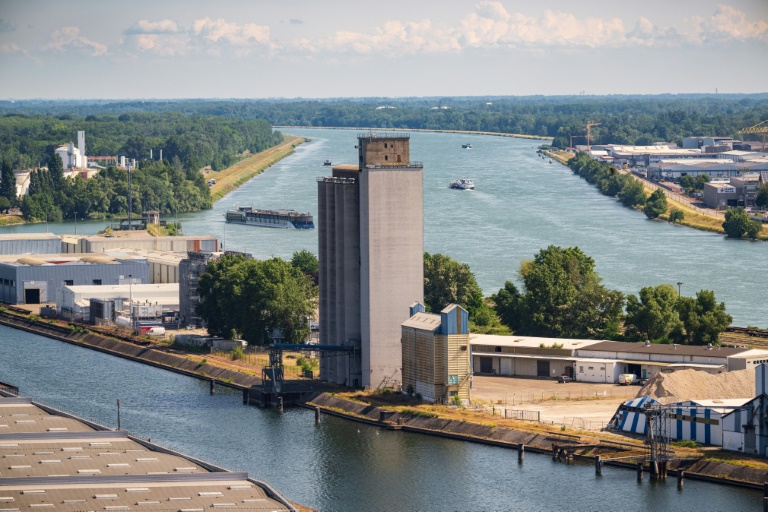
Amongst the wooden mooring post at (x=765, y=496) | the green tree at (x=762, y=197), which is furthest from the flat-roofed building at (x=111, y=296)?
the green tree at (x=762, y=197)

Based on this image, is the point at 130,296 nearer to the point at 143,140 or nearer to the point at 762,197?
the point at 762,197

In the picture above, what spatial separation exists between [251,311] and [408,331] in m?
10.9

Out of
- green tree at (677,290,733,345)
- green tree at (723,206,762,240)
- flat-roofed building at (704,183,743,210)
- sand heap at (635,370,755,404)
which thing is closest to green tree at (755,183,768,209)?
flat-roofed building at (704,183,743,210)

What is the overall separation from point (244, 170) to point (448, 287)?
95342 millimetres

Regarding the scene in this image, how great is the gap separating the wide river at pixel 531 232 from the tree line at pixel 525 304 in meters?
6.99

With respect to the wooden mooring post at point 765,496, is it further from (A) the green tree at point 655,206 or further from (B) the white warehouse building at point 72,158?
(B) the white warehouse building at point 72,158

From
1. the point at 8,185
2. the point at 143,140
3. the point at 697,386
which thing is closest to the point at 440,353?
the point at 697,386

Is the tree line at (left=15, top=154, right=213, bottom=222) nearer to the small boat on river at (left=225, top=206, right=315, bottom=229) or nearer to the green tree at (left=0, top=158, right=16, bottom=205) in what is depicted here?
the green tree at (left=0, top=158, right=16, bottom=205)

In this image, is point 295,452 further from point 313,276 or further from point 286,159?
point 286,159

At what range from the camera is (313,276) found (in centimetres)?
6188

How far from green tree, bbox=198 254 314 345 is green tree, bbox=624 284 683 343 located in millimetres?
10005

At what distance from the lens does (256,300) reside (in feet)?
166

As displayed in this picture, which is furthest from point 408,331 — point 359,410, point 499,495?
point 499,495

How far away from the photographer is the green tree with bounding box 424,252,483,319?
175 ft
